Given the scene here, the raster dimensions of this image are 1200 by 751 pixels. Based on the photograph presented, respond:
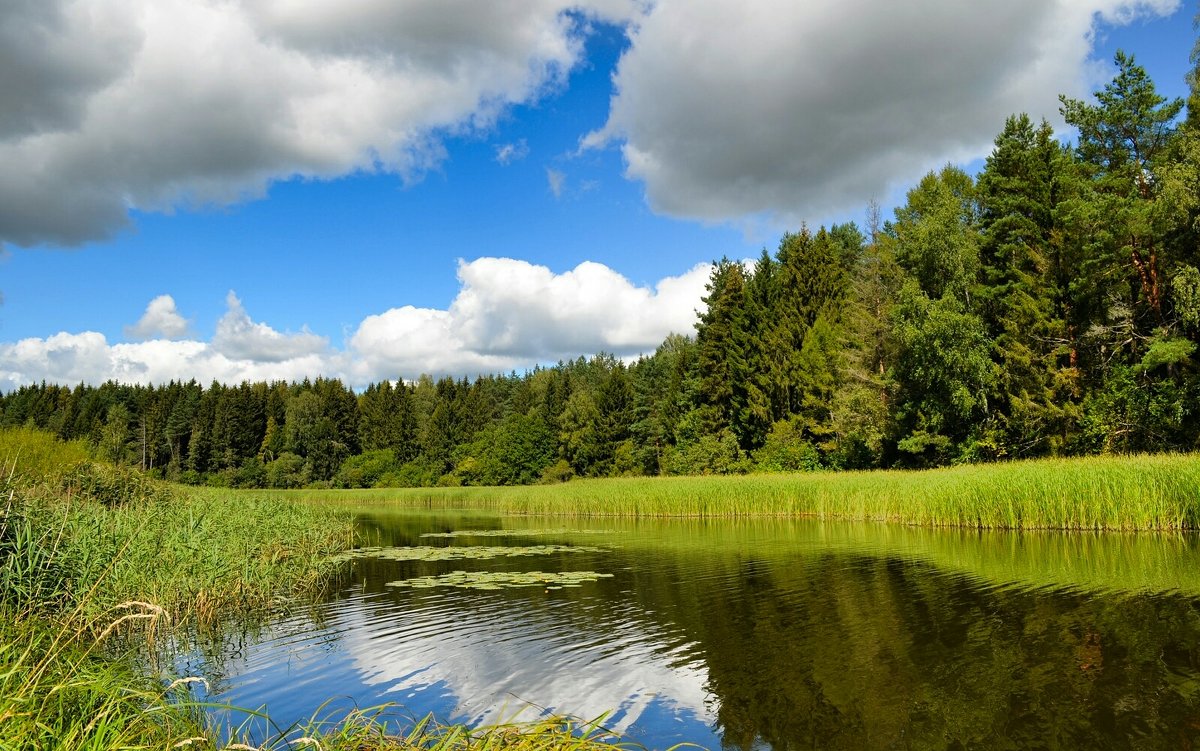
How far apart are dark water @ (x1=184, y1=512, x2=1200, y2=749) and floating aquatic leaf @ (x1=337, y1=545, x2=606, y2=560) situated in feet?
14.9

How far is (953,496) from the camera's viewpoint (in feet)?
78.8

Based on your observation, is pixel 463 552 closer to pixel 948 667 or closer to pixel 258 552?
pixel 258 552

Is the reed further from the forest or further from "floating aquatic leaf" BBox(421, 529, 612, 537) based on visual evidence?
the forest

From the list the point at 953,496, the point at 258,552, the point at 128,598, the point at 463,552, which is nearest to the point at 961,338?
the point at 953,496

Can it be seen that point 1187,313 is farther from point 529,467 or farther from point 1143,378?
point 529,467

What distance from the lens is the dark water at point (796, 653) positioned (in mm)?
7113

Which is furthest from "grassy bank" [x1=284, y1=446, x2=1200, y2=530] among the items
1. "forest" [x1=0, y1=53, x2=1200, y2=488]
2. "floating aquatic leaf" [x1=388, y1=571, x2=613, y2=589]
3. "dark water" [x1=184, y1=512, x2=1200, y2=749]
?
"floating aquatic leaf" [x1=388, y1=571, x2=613, y2=589]

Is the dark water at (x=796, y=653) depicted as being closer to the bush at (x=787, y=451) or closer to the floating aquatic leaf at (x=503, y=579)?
the floating aquatic leaf at (x=503, y=579)

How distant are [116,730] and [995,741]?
7.11m

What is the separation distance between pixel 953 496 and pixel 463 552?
16684 mm

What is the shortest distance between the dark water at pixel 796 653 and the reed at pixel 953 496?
2541mm

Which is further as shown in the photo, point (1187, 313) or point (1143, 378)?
point (1143, 378)

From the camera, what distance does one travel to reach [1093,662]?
8523mm

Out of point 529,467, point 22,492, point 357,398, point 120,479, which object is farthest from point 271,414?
point 22,492
